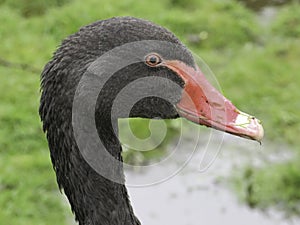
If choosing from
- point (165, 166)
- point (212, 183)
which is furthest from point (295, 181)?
point (165, 166)

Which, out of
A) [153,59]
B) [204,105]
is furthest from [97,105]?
[204,105]

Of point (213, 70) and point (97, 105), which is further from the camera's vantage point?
point (213, 70)

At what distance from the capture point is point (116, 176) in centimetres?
289

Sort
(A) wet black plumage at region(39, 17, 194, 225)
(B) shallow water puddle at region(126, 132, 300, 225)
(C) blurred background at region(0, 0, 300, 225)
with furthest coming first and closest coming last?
(C) blurred background at region(0, 0, 300, 225), (B) shallow water puddle at region(126, 132, 300, 225), (A) wet black plumage at region(39, 17, 194, 225)

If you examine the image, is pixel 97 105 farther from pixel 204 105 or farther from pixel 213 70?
pixel 213 70

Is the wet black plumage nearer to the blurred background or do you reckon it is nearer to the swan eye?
the swan eye

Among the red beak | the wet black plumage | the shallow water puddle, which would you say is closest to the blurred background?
the shallow water puddle

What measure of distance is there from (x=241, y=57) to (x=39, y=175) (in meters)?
2.16

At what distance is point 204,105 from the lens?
109 inches

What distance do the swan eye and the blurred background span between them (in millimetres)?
2089

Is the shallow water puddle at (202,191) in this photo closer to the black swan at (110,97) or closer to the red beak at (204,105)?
the black swan at (110,97)

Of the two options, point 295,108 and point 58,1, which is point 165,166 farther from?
point 58,1

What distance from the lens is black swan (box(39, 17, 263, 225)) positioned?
2.65m

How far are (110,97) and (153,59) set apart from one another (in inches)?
8.8
